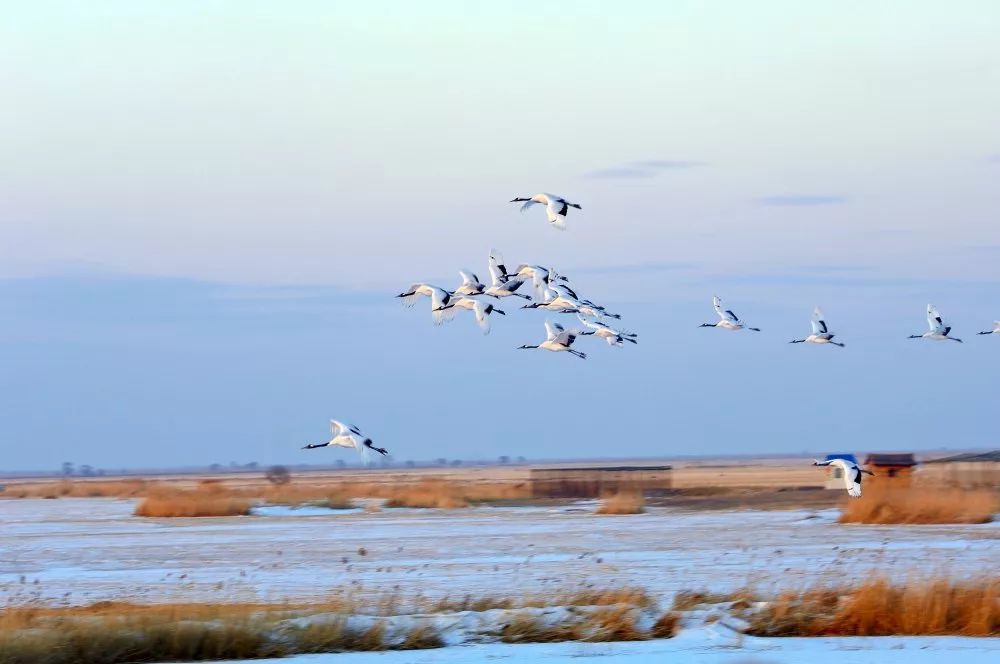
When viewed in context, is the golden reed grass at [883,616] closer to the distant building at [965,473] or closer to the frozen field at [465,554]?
the frozen field at [465,554]

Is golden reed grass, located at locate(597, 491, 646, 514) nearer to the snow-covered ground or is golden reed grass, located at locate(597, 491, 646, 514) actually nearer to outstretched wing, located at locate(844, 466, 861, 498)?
outstretched wing, located at locate(844, 466, 861, 498)

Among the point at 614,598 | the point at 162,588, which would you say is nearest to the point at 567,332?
the point at 162,588

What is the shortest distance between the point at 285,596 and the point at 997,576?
965 centimetres

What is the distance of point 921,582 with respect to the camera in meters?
20.4

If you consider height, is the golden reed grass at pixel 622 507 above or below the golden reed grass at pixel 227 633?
above

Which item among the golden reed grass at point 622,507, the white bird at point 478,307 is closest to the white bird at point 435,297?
the white bird at point 478,307

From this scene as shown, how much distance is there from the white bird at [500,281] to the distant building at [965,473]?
23499mm

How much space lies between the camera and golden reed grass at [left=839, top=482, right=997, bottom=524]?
37.0 m

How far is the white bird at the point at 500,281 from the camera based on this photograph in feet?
97.9

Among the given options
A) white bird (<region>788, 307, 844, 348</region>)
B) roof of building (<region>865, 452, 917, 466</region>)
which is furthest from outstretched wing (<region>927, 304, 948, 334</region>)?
roof of building (<region>865, 452, 917, 466</region>)

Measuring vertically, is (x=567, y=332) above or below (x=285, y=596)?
above

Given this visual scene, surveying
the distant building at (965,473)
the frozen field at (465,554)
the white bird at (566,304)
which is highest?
the white bird at (566,304)

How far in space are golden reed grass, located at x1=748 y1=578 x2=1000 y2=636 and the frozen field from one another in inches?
147

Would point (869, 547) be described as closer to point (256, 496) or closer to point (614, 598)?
point (614, 598)
